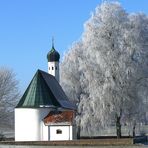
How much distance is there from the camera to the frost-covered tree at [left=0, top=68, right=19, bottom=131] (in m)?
73.5

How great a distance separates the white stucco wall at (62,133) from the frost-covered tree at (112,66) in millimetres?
1534

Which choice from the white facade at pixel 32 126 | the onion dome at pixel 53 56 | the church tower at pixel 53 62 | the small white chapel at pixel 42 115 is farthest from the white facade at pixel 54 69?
the white facade at pixel 32 126

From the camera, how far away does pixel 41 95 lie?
187 feet

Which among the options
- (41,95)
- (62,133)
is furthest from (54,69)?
(62,133)

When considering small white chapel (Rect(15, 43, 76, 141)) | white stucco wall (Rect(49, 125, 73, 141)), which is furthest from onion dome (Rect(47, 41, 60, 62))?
white stucco wall (Rect(49, 125, 73, 141))

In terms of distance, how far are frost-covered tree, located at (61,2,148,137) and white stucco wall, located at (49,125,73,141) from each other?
5.03ft

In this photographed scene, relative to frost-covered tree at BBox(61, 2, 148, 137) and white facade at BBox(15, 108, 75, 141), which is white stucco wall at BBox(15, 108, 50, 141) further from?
frost-covered tree at BBox(61, 2, 148, 137)

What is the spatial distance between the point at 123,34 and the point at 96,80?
5.33m

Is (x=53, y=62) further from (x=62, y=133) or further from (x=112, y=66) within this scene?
(x=112, y=66)

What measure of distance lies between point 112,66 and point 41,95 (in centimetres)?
1107

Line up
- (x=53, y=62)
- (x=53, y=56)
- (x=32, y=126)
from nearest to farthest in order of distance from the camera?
(x=32, y=126), (x=53, y=56), (x=53, y=62)

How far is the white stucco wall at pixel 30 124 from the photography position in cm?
5497

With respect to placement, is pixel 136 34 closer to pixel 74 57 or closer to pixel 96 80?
pixel 96 80

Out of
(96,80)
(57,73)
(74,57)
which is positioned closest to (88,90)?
(96,80)
